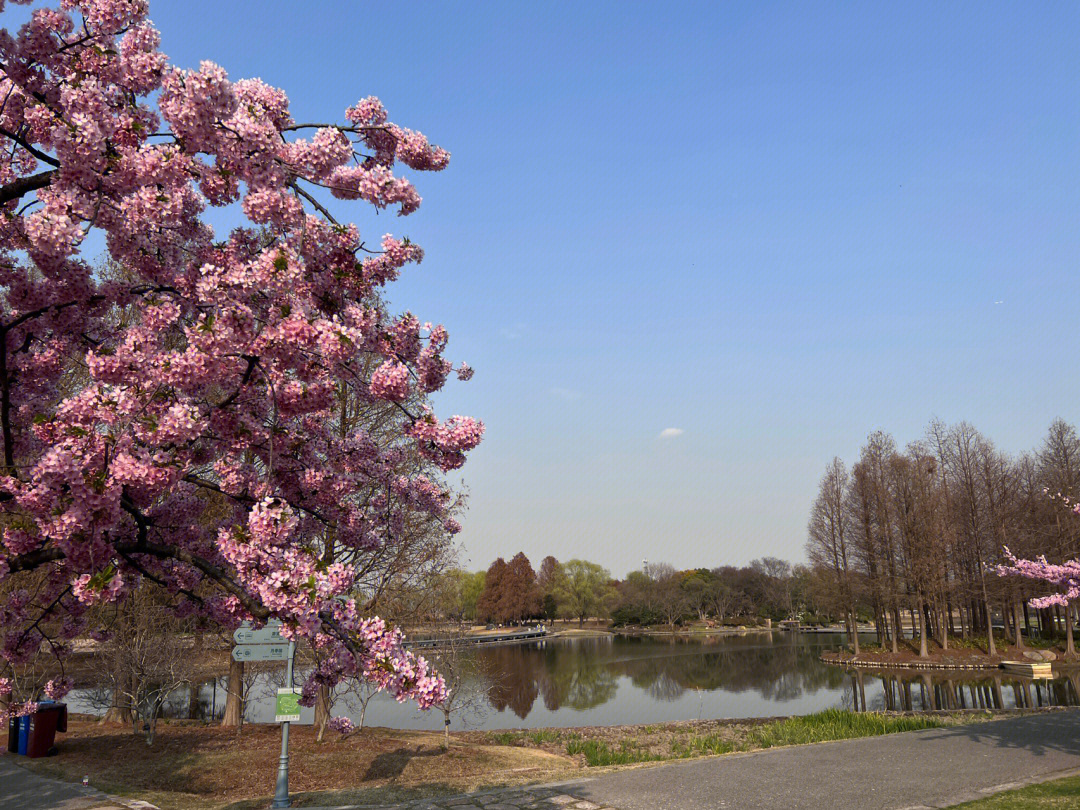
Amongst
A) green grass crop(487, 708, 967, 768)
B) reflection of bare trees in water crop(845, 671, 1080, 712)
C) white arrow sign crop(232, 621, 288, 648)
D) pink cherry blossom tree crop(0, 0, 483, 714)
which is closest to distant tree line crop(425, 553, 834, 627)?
reflection of bare trees in water crop(845, 671, 1080, 712)

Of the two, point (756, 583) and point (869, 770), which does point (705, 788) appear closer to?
point (869, 770)

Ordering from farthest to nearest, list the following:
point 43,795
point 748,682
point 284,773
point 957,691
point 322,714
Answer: point 748,682 < point 957,691 < point 322,714 < point 43,795 < point 284,773

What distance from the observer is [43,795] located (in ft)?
39.7

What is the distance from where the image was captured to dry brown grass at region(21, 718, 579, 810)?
42.4 feet

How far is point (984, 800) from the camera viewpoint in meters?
10.2

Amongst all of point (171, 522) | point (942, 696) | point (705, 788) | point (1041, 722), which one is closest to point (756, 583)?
point (942, 696)

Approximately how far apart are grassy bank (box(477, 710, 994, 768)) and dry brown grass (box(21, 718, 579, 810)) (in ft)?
3.41

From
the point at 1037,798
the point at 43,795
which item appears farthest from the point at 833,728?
the point at 43,795

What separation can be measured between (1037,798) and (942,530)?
127 feet

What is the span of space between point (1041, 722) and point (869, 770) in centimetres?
769

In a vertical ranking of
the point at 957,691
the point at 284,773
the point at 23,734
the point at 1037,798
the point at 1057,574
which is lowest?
the point at 957,691

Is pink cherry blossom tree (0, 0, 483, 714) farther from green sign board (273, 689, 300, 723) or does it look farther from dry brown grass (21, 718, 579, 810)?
dry brown grass (21, 718, 579, 810)

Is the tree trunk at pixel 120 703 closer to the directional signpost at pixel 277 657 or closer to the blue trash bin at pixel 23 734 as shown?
the blue trash bin at pixel 23 734

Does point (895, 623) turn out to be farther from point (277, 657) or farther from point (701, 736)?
point (277, 657)
